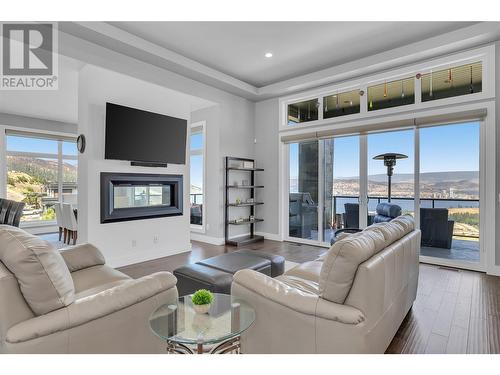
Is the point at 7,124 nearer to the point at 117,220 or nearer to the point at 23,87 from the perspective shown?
the point at 23,87

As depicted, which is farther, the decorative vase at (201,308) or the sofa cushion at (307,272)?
the sofa cushion at (307,272)

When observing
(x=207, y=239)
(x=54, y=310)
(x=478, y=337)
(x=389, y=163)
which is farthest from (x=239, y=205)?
(x=54, y=310)

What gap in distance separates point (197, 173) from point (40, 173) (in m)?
4.53

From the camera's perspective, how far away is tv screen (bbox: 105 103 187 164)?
4.16 metres

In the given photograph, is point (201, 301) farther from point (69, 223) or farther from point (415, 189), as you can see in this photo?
point (69, 223)

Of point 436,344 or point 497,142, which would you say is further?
point 497,142

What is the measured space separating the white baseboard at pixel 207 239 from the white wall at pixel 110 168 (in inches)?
42.1

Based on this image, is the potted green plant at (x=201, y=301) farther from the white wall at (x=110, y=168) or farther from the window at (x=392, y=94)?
the window at (x=392, y=94)

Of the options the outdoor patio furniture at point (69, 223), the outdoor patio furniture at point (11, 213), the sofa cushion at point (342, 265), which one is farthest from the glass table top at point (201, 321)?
the outdoor patio furniture at point (69, 223)

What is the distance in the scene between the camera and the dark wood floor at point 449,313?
2.18 m

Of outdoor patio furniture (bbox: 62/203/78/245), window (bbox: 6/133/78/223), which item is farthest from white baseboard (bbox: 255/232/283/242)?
window (bbox: 6/133/78/223)

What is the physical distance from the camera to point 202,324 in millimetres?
1626

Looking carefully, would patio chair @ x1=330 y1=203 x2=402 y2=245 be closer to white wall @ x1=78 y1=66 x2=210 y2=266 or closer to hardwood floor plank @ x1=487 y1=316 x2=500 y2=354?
hardwood floor plank @ x1=487 y1=316 x2=500 y2=354

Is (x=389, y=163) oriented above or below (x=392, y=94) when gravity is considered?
below
